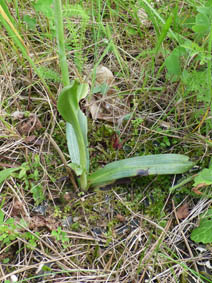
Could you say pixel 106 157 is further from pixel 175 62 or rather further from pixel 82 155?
pixel 175 62

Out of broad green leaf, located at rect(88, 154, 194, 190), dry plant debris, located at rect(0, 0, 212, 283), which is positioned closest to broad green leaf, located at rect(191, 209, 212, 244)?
dry plant debris, located at rect(0, 0, 212, 283)

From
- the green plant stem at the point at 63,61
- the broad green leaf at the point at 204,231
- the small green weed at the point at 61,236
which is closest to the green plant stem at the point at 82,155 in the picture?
the green plant stem at the point at 63,61

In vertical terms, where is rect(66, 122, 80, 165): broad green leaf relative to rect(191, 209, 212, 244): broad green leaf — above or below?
above

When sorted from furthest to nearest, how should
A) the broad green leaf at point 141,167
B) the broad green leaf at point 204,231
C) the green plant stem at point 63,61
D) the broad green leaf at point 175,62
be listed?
the broad green leaf at point 175,62 < the broad green leaf at point 141,167 < the broad green leaf at point 204,231 < the green plant stem at point 63,61

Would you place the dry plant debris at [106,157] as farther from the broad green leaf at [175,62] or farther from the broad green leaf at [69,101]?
the broad green leaf at [69,101]

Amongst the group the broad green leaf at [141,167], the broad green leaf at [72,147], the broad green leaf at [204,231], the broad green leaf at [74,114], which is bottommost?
the broad green leaf at [204,231]

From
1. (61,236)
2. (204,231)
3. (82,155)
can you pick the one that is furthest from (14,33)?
(204,231)

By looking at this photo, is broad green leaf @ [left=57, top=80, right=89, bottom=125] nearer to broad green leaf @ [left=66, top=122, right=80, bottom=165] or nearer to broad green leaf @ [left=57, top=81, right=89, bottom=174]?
broad green leaf @ [left=57, top=81, right=89, bottom=174]
